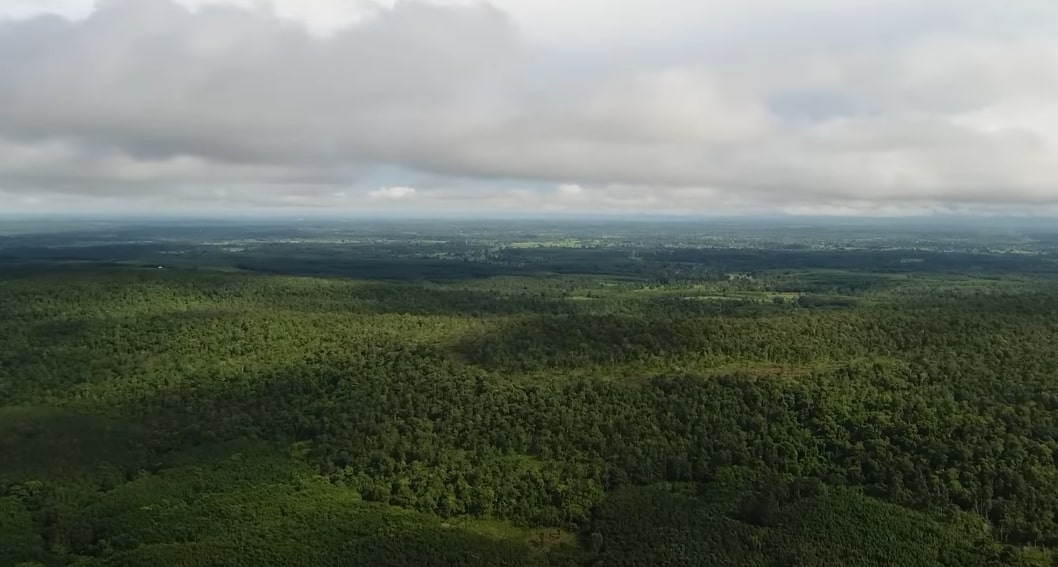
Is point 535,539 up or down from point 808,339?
down

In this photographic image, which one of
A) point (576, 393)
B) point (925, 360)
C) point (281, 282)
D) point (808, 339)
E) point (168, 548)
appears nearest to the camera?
point (168, 548)

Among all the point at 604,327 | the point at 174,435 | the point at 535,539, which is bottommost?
the point at 535,539

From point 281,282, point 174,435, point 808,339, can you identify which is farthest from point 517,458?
point 281,282

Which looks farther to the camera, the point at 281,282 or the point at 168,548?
the point at 281,282

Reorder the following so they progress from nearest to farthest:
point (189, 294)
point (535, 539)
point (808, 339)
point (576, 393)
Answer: point (535, 539) → point (576, 393) → point (808, 339) → point (189, 294)

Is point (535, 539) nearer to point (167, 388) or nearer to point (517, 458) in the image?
point (517, 458)

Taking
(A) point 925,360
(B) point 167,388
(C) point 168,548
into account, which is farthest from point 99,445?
(A) point 925,360
